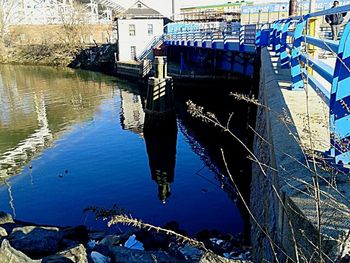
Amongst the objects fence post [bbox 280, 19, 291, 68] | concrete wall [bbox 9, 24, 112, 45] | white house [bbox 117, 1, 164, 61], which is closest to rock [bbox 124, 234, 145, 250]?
fence post [bbox 280, 19, 291, 68]

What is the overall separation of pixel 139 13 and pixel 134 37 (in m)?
3.15

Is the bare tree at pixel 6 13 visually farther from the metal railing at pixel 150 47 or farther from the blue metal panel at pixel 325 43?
the blue metal panel at pixel 325 43

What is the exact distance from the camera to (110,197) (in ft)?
40.5

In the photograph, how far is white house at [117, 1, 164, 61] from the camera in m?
41.8

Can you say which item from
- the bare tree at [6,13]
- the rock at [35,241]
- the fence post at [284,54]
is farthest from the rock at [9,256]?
the bare tree at [6,13]

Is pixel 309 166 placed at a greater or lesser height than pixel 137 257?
greater

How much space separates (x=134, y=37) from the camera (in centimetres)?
4194

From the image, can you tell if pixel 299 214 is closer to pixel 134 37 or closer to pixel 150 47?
pixel 150 47

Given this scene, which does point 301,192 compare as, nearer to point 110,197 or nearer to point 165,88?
point 110,197

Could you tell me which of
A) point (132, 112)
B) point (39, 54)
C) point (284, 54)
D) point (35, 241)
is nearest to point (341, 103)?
point (35, 241)

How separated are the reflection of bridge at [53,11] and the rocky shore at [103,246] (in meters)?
53.6

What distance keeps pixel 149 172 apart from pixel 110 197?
288 cm

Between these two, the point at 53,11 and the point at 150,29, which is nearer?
the point at 150,29

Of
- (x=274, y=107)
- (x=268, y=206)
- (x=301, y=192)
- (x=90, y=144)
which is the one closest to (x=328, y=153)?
(x=301, y=192)
